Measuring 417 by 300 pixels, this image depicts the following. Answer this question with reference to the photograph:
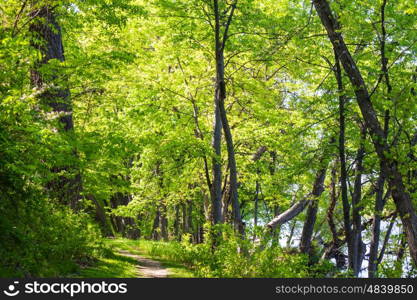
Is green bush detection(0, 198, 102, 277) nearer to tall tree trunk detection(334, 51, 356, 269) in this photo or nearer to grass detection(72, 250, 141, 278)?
grass detection(72, 250, 141, 278)

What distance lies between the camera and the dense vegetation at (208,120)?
7.23 meters

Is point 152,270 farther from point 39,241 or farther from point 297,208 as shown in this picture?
point 297,208

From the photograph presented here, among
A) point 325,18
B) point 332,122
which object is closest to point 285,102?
point 332,122

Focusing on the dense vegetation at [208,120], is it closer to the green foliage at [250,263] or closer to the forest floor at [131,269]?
the green foliage at [250,263]

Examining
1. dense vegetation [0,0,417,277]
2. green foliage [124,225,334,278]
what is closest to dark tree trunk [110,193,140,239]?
dense vegetation [0,0,417,277]

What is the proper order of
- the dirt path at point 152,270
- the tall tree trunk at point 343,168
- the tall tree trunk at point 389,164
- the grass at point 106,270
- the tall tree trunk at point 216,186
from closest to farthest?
the tall tree trunk at point 389,164 < the grass at point 106,270 < the tall tree trunk at point 343,168 < the dirt path at point 152,270 < the tall tree trunk at point 216,186

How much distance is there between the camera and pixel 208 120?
18625 mm

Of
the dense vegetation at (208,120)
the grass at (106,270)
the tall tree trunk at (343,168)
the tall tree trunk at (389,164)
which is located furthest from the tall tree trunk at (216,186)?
the tall tree trunk at (389,164)

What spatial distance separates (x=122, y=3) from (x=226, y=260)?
22.3 feet

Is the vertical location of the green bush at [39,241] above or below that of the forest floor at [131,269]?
above

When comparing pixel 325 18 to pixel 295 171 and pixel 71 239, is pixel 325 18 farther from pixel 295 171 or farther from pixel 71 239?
pixel 71 239

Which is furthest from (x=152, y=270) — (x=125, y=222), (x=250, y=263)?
(x=125, y=222)

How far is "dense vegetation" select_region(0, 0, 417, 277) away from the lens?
23.7 feet

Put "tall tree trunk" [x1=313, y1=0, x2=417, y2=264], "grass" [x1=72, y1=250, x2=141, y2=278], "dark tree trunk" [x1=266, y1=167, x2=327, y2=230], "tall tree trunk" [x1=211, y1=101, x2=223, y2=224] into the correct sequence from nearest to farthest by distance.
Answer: "tall tree trunk" [x1=313, y1=0, x2=417, y2=264] < "grass" [x1=72, y1=250, x2=141, y2=278] < "tall tree trunk" [x1=211, y1=101, x2=223, y2=224] < "dark tree trunk" [x1=266, y1=167, x2=327, y2=230]
